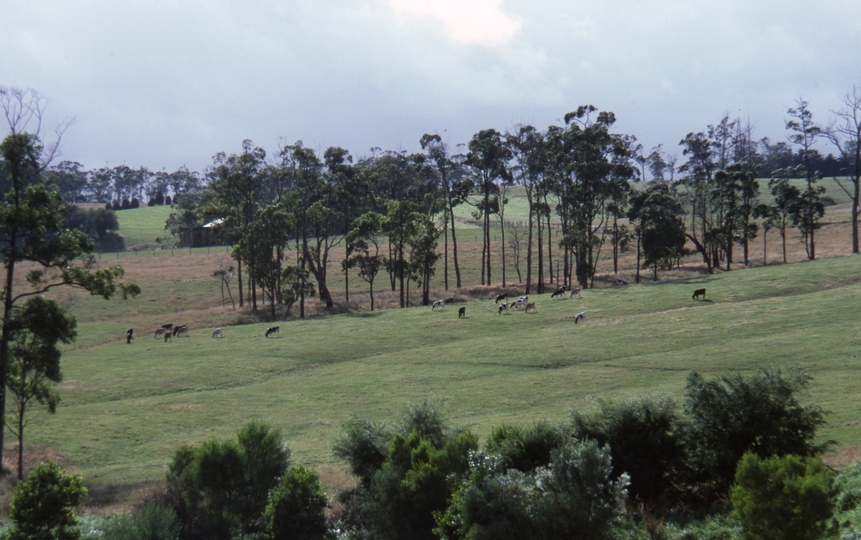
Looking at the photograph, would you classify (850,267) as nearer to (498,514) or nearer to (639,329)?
(639,329)

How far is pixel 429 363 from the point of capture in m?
39.0

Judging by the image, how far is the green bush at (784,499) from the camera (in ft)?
31.4

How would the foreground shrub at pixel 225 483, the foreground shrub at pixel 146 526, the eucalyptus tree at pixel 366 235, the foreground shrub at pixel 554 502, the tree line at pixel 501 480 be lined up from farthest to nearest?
the eucalyptus tree at pixel 366 235 < the foreground shrub at pixel 225 483 < the foreground shrub at pixel 146 526 < the tree line at pixel 501 480 < the foreground shrub at pixel 554 502

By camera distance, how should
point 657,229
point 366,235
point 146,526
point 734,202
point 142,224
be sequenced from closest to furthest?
point 146,526 → point 657,229 → point 366,235 → point 734,202 → point 142,224

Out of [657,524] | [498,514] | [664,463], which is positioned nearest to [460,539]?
[498,514]

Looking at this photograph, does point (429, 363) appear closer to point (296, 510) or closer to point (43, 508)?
point (296, 510)

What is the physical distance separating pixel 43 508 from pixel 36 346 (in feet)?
38.0

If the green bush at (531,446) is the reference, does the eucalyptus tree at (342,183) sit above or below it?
above

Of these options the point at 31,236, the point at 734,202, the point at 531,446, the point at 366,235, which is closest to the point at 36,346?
the point at 31,236

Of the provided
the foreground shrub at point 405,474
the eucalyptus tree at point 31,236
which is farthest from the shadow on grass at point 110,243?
the foreground shrub at point 405,474

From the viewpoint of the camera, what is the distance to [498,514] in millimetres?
12648

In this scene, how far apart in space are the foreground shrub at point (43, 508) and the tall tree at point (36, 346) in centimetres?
1024

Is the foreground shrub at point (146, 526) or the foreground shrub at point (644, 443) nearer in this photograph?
the foreground shrub at point (146, 526)

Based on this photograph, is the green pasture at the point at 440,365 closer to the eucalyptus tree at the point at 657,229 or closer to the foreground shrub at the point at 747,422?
the foreground shrub at the point at 747,422
